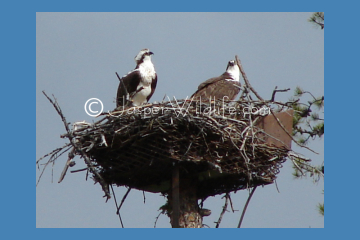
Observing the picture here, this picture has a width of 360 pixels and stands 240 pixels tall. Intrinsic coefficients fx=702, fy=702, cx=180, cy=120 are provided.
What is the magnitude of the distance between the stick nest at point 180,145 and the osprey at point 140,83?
4.60 feet

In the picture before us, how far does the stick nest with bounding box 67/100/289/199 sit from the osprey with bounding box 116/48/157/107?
140 centimetres

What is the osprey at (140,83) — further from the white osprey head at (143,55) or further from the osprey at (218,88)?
the osprey at (218,88)

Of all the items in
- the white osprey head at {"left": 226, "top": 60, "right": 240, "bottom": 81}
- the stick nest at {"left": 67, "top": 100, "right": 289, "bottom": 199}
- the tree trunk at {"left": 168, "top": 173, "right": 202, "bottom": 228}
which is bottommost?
the tree trunk at {"left": 168, "top": 173, "right": 202, "bottom": 228}

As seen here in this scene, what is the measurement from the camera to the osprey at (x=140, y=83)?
29.5 ft

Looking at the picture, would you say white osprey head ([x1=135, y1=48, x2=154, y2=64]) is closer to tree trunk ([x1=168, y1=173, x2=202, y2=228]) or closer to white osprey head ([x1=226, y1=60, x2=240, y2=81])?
white osprey head ([x1=226, y1=60, x2=240, y2=81])

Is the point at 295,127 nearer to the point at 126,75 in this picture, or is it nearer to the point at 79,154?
the point at 126,75

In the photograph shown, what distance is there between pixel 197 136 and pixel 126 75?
2284 mm

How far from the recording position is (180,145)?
7.12 meters

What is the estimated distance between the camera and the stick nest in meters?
7.08

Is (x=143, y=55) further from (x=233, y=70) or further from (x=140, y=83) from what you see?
(x=233, y=70)

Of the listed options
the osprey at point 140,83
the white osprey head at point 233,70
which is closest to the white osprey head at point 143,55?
the osprey at point 140,83

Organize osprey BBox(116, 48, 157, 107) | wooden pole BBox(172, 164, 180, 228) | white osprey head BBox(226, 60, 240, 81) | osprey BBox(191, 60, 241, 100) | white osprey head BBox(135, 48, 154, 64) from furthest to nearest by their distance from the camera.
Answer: white osprey head BBox(226, 60, 240, 81)
white osprey head BBox(135, 48, 154, 64)
osprey BBox(116, 48, 157, 107)
osprey BBox(191, 60, 241, 100)
wooden pole BBox(172, 164, 180, 228)

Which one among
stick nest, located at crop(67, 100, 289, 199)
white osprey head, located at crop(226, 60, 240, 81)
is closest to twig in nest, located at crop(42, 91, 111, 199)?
stick nest, located at crop(67, 100, 289, 199)

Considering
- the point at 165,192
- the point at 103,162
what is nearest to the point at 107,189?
the point at 103,162
